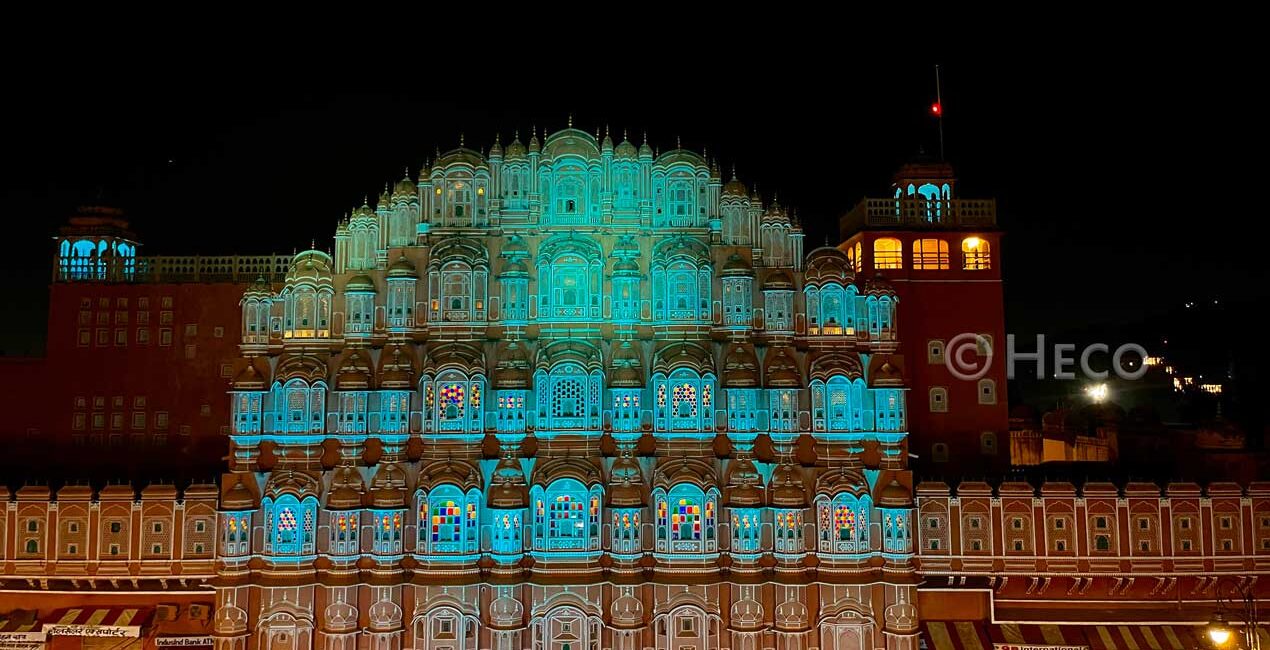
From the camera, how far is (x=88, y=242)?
120ft

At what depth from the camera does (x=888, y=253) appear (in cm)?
3375

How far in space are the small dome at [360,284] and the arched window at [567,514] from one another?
25.9 ft

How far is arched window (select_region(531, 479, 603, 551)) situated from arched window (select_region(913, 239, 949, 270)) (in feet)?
48.9

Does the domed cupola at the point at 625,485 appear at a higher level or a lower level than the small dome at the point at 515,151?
lower

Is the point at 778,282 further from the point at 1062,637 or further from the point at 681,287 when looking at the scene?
the point at 1062,637

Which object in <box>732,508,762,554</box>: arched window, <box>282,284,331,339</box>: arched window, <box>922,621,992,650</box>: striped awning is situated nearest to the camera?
<box>732,508,762,554</box>: arched window

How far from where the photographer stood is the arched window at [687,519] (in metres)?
26.7

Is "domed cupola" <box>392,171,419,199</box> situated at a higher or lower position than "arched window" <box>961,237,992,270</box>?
higher

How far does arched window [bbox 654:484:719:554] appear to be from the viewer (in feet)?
87.7

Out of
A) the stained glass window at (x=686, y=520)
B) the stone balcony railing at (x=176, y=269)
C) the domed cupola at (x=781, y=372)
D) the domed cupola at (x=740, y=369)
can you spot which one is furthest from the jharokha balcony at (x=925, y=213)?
the stone balcony railing at (x=176, y=269)

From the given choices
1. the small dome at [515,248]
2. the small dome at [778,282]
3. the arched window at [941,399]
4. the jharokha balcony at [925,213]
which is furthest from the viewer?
the jharokha balcony at [925,213]

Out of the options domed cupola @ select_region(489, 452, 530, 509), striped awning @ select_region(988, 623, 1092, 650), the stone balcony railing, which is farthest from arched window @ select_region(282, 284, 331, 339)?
striped awning @ select_region(988, 623, 1092, 650)

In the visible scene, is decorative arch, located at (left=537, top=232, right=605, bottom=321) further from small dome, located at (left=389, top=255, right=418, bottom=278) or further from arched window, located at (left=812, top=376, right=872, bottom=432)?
arched window, located at (left=812, top=376, right=872, bottom=432)

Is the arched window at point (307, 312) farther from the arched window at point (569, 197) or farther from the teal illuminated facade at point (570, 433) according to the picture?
the arched window at point (569, 197)
